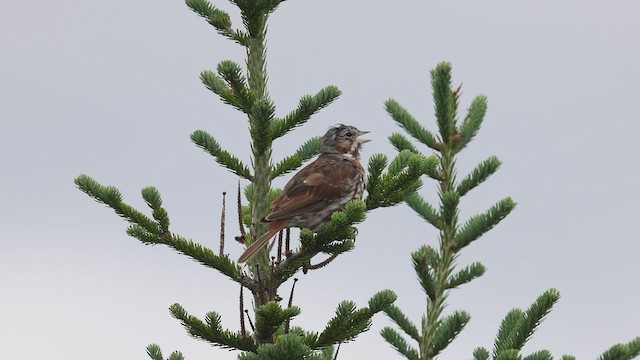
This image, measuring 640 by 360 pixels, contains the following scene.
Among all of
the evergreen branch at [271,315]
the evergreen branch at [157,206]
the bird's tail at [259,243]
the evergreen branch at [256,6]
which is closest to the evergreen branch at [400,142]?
the bird's tail at [259,243]

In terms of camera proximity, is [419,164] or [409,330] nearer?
[419,164]

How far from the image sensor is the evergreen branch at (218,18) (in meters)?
9.06

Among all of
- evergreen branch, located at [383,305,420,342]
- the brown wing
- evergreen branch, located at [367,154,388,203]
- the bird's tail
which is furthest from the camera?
evergreen branch, located at [383,305,420,342]

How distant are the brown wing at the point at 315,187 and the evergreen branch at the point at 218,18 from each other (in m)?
1.62

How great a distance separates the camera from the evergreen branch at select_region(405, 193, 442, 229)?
451 inches

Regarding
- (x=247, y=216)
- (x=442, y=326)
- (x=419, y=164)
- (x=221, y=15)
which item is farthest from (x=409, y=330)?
(x=221, y=15)

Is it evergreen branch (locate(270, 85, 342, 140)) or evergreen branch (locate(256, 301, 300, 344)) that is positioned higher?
evergreen branch (locate(270, 85, 342, 140))

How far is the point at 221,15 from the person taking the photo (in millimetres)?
9070

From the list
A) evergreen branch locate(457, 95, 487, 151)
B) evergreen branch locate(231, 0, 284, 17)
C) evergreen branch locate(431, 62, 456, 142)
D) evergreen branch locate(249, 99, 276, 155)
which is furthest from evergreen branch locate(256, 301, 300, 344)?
evergreen branch locate(457, 95, 487, 151)

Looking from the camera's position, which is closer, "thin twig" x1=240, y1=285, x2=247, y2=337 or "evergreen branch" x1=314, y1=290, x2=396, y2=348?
"thin twig" x1=240, y1=285, x2=247, y2=337
